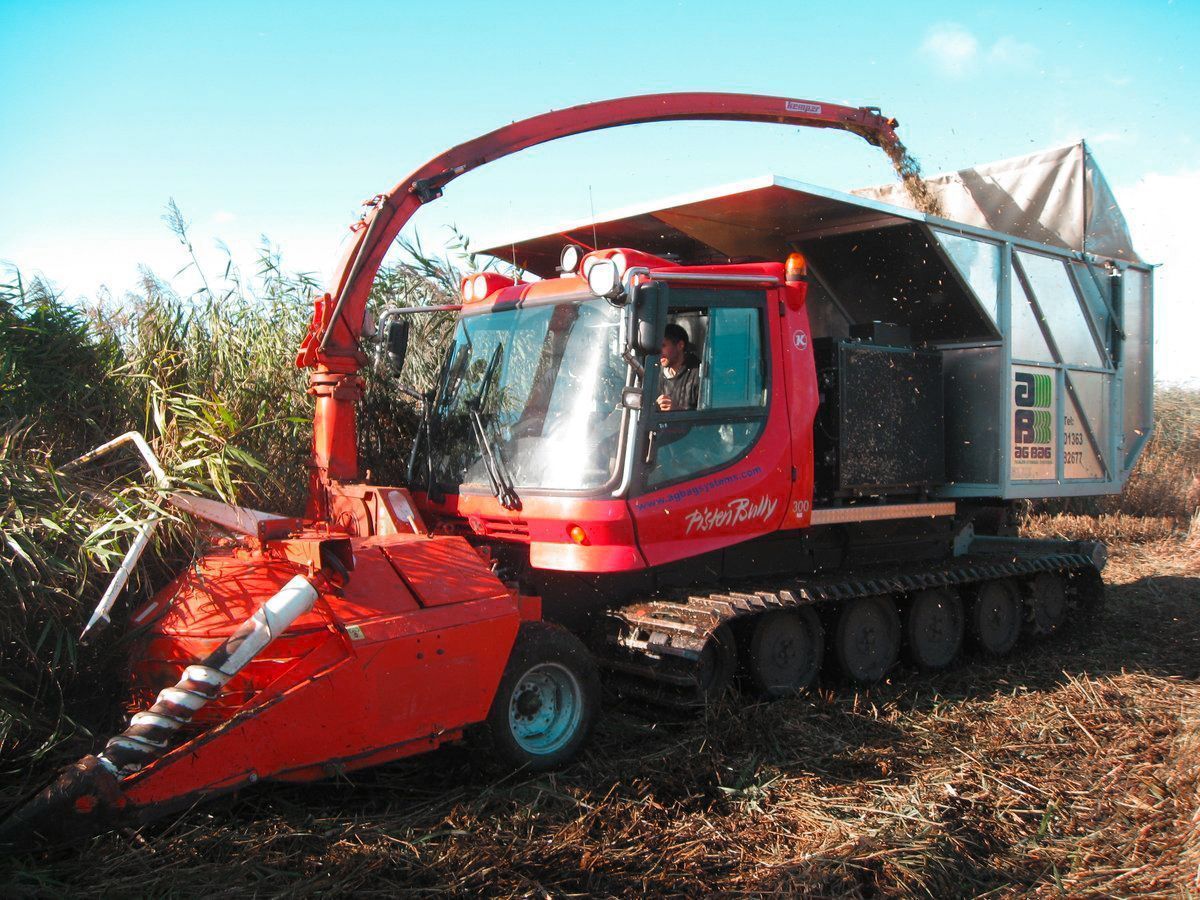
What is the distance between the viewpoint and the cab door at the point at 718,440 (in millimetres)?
4793

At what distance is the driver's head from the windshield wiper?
3.11 feet

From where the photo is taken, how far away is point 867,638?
6074mm

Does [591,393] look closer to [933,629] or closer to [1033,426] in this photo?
[933,629]

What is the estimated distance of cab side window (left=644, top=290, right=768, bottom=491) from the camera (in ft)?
16.1

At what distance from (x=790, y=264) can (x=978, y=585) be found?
285 centimetres

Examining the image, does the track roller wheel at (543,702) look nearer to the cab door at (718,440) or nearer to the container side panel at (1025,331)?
the cab door at (718,440)

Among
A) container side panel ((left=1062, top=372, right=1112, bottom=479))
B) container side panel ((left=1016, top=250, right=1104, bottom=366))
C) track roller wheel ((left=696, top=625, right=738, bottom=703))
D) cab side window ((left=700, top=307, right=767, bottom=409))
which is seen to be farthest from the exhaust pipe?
container side panel ((left=1062, top=372, right=1112, bottom=479))

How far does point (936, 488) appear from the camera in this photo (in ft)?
22.2

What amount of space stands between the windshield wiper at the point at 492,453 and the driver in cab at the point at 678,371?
89 centimetres

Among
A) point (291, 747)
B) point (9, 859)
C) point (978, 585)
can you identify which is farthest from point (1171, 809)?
point (9, 859)

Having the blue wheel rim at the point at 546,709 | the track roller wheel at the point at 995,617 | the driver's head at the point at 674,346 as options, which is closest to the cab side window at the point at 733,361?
the driver's head at the point at 674,346

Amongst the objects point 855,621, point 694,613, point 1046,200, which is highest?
point 1046,200

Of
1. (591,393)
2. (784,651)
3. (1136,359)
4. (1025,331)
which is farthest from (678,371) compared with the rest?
(1136,359)

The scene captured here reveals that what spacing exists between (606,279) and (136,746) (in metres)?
2.75
